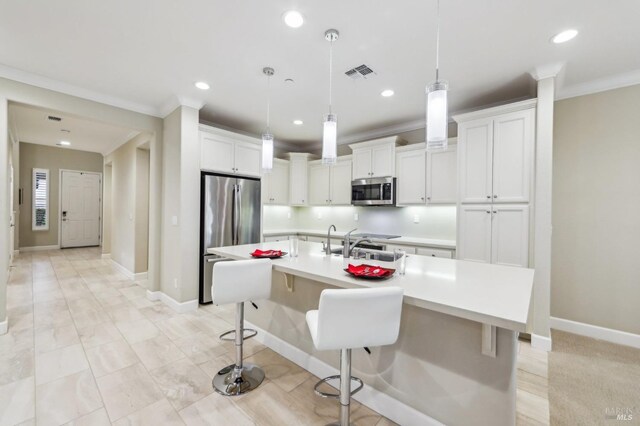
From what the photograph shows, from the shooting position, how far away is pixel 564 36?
2.16 m

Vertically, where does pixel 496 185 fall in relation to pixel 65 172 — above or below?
below

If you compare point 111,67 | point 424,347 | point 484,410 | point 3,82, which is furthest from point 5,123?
point 484,410

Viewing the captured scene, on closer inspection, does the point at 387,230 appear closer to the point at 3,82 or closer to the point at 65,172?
the point at 3,82

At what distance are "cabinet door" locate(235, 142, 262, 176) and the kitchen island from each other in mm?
2505

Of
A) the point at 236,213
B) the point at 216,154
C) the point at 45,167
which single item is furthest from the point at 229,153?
the point at 45,167

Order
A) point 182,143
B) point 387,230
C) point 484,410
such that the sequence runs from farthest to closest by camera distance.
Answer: point 387,230
point 182,143
point 484,410

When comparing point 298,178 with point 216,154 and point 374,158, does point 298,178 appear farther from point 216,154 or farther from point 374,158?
point 216,154

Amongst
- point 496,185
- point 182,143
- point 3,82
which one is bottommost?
point 496,185

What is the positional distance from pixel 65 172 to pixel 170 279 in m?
6.91

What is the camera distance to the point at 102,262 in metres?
6.46

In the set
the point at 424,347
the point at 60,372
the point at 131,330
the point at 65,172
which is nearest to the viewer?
the point at 424,347

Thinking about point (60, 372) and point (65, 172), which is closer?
point (60, 372)

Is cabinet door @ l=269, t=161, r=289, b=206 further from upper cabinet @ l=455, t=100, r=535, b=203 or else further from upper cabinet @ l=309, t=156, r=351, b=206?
upper cabinet @ l=455, t=100, r=535, b=203

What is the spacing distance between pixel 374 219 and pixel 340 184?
0.89 metres
